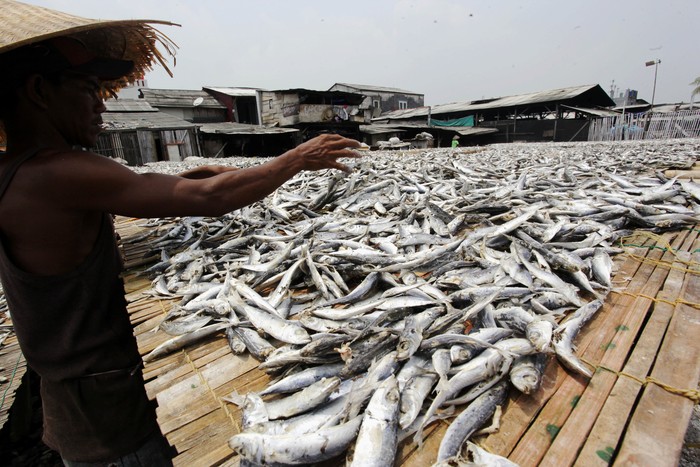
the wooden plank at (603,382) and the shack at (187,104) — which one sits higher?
the shack at (187,104)

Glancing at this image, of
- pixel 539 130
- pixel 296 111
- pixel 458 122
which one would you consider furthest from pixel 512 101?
pixel 296 111

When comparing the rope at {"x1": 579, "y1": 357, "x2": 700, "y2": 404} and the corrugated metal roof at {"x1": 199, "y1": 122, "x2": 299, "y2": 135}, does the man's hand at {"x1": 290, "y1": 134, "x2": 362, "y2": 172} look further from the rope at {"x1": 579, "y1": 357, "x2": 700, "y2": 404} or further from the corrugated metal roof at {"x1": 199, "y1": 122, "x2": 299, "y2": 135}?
the corrugated metal roof at {"x1": 199, "y1": 122, "x2": 299, "y2": 135}

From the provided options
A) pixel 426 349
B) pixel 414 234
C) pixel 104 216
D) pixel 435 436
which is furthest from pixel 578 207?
pixel 104 216

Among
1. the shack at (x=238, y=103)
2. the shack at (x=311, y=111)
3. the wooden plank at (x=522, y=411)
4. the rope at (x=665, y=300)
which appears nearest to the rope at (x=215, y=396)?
the wooden plank at (x=522, y=411)

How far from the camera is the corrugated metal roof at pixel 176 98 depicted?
111 ft

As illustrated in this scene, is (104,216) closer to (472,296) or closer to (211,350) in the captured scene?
(211,350)

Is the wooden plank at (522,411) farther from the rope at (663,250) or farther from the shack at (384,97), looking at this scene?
the shack at (384,97)

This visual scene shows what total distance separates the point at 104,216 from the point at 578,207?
5450 mm

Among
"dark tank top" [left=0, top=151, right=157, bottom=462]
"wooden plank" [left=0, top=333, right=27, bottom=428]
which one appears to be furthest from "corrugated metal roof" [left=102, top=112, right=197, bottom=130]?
"dark tank top" [left=0, top=151, right=157, bottom=462]

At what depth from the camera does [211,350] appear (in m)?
2.40

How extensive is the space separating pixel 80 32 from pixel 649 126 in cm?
3411

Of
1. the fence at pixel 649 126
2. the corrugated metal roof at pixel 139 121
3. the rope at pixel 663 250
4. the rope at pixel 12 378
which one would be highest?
the corrugated metal roof at pixel 139 121

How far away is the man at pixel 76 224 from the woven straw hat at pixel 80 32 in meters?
0.08

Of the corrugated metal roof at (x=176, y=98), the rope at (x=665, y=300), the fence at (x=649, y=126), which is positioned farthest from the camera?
the corrugated metal roof at (x=176, y=98)
